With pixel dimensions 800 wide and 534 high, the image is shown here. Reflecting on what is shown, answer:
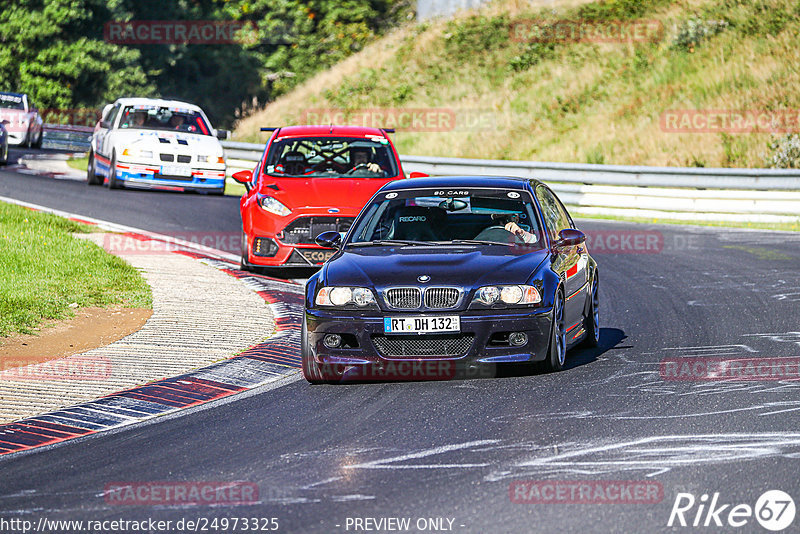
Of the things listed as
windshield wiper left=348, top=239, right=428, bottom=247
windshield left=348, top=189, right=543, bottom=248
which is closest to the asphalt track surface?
windshield left=348, top=189, right=543, bottom=248

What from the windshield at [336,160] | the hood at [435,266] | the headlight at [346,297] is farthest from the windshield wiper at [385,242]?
the windshield at [336,160]

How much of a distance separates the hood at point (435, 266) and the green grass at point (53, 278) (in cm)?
348

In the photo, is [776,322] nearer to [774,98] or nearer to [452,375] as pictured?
[452,375]

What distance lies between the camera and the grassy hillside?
1222 inches

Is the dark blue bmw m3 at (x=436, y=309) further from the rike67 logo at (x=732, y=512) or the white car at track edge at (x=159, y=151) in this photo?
the white car at track edge at (x=159, y=151)

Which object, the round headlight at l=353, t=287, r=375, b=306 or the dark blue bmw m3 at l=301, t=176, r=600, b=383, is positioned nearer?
the dark blue bmw m3 at l=301, t=176, r=600, b=383

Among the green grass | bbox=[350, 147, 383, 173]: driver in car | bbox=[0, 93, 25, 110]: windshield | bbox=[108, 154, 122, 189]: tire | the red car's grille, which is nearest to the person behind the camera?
the green grass

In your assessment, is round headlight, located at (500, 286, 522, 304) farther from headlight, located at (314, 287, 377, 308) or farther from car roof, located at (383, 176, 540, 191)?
car roof, located at (383, 176, 540, 191)

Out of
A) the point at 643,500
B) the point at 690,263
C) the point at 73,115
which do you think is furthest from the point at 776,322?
the point at 73,115

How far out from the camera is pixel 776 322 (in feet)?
37.9

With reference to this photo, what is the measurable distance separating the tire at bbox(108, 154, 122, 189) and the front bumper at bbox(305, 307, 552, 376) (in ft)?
51.0

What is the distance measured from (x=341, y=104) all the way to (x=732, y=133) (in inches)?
660

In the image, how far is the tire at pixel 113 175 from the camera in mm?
23516

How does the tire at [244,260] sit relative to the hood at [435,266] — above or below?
below
